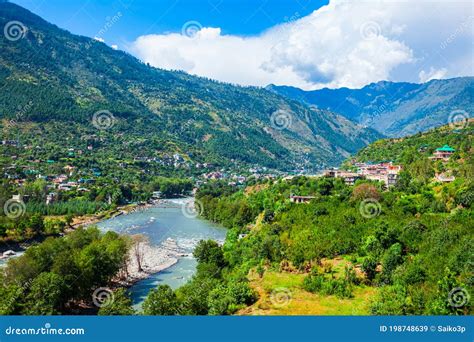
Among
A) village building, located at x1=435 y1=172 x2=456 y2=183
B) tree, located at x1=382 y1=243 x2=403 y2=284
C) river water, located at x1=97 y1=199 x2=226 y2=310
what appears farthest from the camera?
village building, located at x1=435 y1=172 x2=456 y2=183

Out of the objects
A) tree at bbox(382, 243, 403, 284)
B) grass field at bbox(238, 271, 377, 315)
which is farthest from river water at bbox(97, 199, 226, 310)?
tree at bbox(382, 243, 403, 284)

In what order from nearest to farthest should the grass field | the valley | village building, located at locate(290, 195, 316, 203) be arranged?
1. the grass field
2. the valley
3. village building, located at locate(290, 195, 316, 203)

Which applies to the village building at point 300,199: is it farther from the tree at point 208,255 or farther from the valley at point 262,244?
the tree at point 208,255

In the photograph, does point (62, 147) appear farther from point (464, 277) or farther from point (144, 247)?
point (464, 277)

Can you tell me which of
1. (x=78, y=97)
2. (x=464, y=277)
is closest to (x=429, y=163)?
(x=464, y=277)

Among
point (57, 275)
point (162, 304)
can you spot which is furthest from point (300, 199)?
point (57, 275)

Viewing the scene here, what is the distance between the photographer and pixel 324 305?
70.2 ft

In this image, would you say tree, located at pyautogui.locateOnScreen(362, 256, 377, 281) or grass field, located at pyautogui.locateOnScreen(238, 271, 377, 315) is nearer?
grass field, located at pyautogui.locateOnScreen(238, 271, 377, 315)

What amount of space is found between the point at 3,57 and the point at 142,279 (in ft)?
563

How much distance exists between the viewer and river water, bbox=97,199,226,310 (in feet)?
116

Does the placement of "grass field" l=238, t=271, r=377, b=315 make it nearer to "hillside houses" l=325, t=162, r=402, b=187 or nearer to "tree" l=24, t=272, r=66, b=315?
"tree" l=24, t=272, r=66, b=315

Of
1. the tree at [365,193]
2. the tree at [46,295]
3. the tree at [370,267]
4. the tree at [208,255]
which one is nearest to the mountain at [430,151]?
the tree at [365,193]

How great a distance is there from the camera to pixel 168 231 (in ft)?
194

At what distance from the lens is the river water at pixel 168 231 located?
1388 inches
